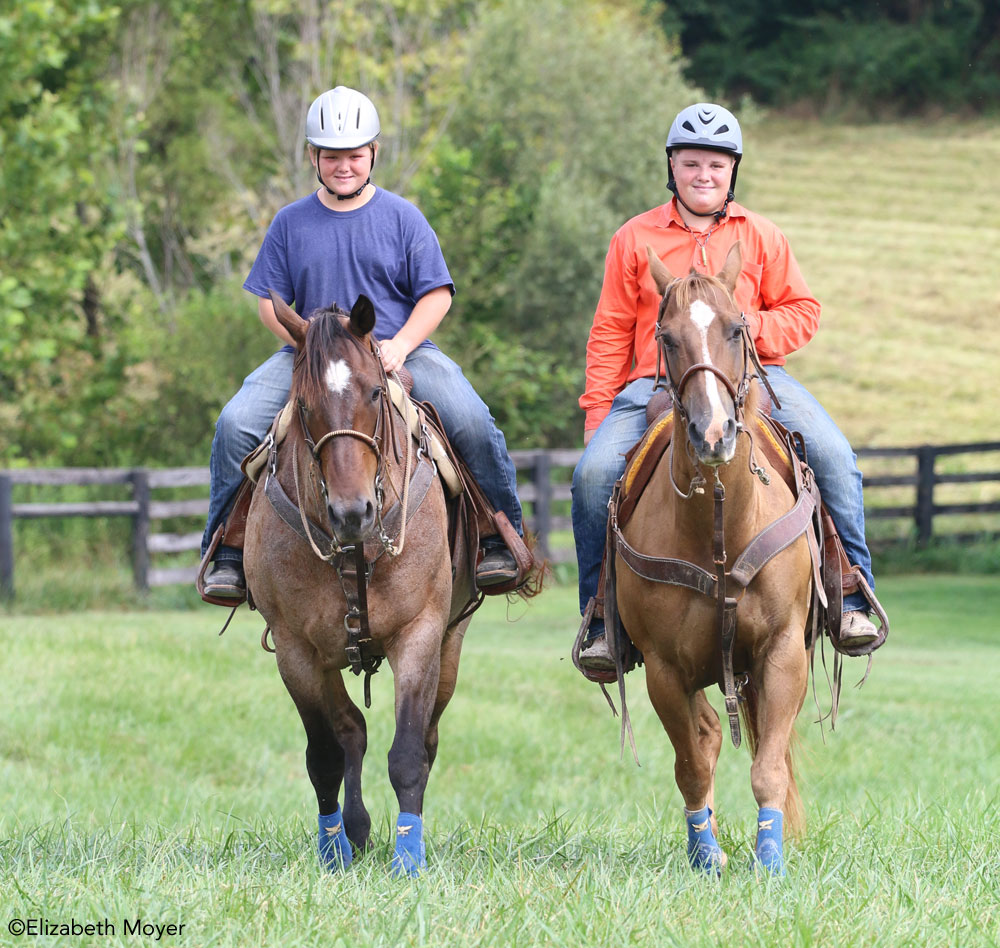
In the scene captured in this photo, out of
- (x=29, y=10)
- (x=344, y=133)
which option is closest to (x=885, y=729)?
(x=344, y=133)

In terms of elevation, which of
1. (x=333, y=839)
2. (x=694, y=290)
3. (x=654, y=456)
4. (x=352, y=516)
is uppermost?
(x=694, y=290)

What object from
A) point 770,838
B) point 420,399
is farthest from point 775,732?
point 420,399

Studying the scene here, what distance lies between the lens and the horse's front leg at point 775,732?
512 centimetres

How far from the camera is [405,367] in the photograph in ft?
20.8

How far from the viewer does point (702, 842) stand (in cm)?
562

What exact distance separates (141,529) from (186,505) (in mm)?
919

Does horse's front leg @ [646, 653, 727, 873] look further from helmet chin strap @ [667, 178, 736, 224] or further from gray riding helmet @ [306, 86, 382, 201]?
gray riding helmet @ [306, 86, 382, 201]

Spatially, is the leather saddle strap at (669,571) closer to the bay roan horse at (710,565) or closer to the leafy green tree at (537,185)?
the bay roan horse at (710,565)

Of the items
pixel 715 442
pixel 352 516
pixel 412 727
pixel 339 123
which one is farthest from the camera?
pixel 339 123

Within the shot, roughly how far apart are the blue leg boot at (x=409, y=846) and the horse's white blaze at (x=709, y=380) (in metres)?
1.98

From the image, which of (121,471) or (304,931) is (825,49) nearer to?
(121,471)

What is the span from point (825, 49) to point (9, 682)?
153ft

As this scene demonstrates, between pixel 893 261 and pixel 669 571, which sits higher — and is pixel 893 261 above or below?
above

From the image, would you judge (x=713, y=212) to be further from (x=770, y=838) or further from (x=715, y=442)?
(x=770, y=838)
